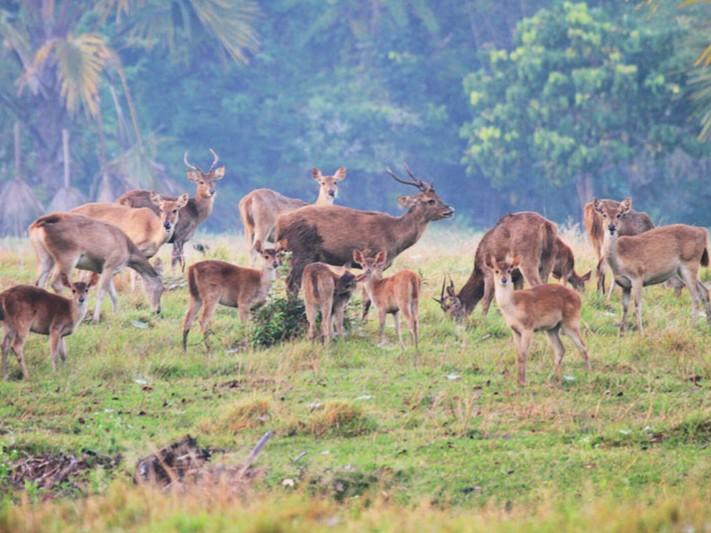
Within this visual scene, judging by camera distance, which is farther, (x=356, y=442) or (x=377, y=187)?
(x=377, y=187)

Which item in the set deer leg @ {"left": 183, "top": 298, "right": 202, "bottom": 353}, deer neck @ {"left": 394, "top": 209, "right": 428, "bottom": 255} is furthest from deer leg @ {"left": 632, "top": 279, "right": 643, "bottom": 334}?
deer leg @ {"left": 183, "top": 298, "right": 202, "bottom": 353}

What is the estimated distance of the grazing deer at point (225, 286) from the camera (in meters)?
13.4

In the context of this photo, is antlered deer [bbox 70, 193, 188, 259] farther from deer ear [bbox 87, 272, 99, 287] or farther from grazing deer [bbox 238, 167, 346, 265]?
grazing deer [bbox 238, 167, 346, 265]

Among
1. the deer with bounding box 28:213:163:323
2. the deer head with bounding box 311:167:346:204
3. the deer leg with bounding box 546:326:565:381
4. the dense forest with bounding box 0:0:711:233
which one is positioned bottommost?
the deer leg with bounding box 546:326:565:381

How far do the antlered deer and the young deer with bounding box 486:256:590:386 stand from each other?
6.00 meters

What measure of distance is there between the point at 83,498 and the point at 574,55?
2543 centimetres

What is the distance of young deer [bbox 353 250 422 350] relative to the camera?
42.8 feet

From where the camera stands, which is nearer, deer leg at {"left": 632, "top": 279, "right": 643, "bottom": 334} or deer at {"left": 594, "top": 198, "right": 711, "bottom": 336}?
deer leg at {"left": 632, "top": 279, "right": 643, "bottom": 334}

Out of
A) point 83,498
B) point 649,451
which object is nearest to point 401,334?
point 649,451

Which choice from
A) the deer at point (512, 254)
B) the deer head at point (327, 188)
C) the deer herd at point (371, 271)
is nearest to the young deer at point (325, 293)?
the deer herd at point (371, 271)

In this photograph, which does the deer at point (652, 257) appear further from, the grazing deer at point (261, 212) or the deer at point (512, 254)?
the grazing deer at point (261, 212)

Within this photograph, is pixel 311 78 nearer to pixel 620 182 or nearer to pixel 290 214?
pixel 620 182

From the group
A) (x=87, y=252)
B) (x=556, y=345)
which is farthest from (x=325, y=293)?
(x=87, y=252)

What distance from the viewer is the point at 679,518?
6.71 m
